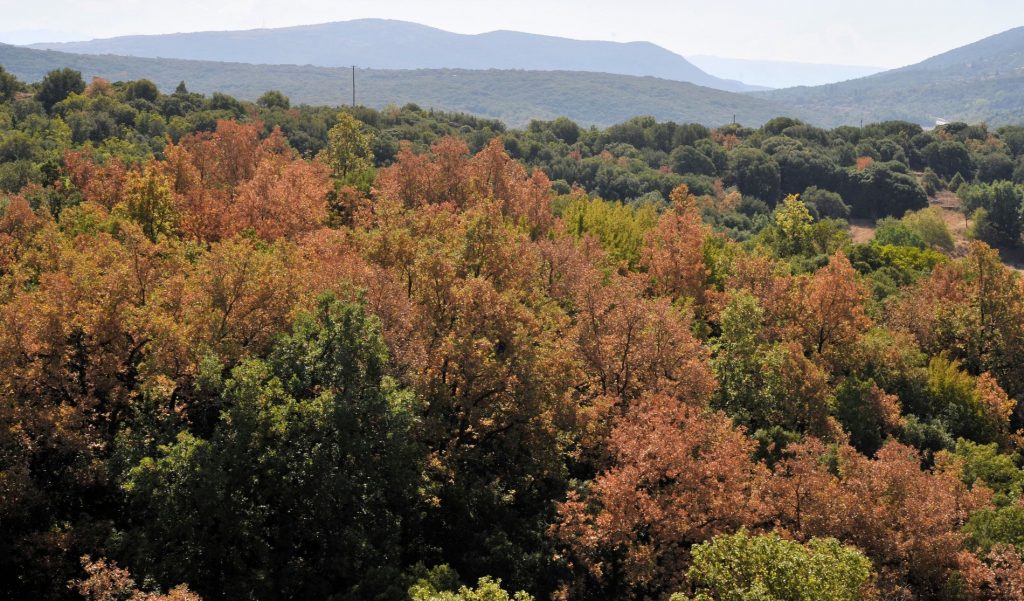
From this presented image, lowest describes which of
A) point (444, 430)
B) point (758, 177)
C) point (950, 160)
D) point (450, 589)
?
point (450, 589)

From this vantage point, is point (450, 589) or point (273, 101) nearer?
point (450, 589)

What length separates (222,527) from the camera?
24.8 metres

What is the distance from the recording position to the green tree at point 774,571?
2047 centimetres

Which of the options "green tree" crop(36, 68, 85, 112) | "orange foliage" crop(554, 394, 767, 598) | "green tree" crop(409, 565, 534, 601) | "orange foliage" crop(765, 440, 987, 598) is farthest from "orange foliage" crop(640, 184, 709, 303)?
"green tree" crop(36, 68, 85, 112)

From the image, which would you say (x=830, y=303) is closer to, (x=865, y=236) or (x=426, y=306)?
(x=426, y=306)

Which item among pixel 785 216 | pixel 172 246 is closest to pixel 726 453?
pixel 172 246

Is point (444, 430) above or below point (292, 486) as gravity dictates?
above

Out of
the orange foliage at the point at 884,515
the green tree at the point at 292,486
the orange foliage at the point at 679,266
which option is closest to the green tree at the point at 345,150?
the orange foliage at the point at 679,266

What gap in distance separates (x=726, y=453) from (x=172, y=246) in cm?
2850

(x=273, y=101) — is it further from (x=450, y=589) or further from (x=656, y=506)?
(x=450, y=589)

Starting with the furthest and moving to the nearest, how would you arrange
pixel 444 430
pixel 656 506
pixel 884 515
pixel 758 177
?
1. pixel 758 177
2. pixel 444 430
3. pixel 884 515
4. pixel 656 506

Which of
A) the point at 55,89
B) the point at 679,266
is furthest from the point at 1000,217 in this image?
the point at 55,89

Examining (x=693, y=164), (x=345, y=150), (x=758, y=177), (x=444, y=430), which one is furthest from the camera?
(x=693, y=164)

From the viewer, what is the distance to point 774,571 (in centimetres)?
2091
